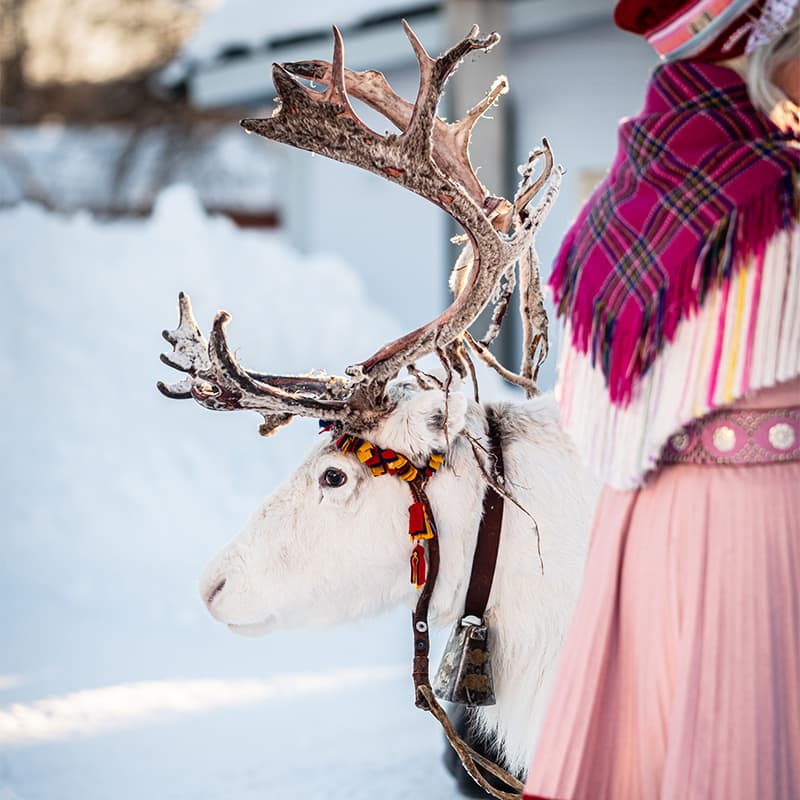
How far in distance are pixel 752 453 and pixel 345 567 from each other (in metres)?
1.13

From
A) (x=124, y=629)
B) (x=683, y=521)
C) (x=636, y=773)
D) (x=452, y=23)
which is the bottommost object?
(x=124, y=629)

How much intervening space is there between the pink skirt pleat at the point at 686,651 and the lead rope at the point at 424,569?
0.65m

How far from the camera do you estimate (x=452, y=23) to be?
30.9 feet

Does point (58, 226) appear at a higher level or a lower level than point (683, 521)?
higher

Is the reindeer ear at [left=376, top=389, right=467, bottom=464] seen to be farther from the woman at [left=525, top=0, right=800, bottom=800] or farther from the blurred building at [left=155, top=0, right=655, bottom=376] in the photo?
the blurred building at [left=155, top=0, right=655, bottom=376]

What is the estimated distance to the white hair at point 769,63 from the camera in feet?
6.30

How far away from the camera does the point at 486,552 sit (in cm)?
273

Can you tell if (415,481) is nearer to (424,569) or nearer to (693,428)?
(424,569)

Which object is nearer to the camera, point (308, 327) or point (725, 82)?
point (725, 82)

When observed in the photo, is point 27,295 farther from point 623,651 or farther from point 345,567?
point 623,651

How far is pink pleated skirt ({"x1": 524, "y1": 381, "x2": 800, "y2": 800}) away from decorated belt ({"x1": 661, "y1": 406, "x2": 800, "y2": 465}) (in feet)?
0.05

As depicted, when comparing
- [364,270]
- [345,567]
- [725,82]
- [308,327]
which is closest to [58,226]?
[308,327]

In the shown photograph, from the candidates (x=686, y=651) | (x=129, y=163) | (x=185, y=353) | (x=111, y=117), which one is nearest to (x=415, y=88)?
(x=185, y=353)

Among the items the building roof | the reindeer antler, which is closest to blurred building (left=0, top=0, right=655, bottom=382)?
the building roof
